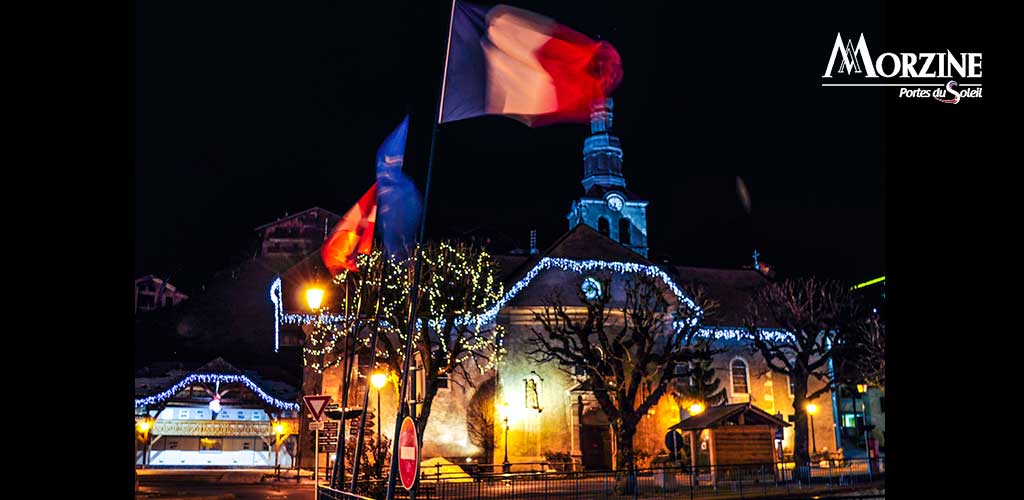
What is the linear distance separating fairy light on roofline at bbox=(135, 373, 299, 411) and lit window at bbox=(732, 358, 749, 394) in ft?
86.4

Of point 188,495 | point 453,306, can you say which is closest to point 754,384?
point 453,306

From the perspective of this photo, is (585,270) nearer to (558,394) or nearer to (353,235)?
(558,394)

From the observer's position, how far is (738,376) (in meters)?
50.3

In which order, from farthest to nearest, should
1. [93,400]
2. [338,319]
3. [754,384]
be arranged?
1. [754,384]
2. [338,319]
3. [93,400]

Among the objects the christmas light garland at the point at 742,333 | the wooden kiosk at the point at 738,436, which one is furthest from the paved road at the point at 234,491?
the christmas light garland at the point at 742,333

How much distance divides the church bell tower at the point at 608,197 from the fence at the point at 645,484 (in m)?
37.1

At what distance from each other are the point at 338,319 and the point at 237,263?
40738 mm

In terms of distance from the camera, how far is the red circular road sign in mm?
10211

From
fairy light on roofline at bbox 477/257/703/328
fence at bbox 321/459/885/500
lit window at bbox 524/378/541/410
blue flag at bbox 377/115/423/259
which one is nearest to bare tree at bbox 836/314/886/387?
fairy light on roofline at bbox 477/257/703/328

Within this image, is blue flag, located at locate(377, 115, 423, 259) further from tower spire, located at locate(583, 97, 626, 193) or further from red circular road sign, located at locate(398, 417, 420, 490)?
tower spire, located at locate(583, 97, 626, 193)

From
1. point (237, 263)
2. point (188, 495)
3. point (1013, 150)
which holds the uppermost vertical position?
point (237, 263)

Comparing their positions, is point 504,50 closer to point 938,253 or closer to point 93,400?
point 938,253

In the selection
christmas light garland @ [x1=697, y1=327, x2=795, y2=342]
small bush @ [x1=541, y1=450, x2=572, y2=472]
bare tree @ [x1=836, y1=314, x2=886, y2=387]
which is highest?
christmas light garland @ [x1=697, y1=327, x2=795, y2=342]

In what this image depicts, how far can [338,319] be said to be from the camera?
139ft
